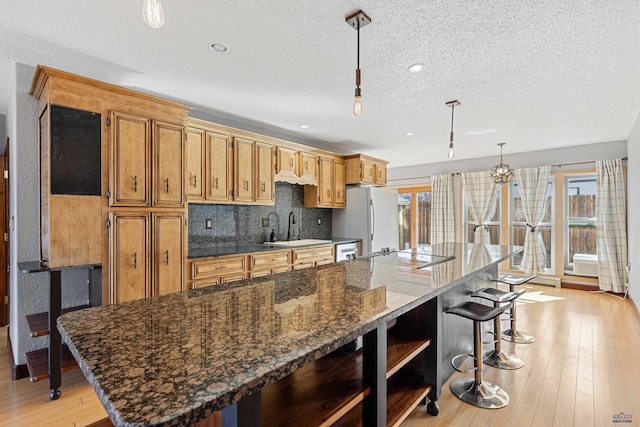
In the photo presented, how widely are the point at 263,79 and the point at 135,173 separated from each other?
4.39 feet

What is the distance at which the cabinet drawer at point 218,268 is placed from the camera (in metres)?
3.03

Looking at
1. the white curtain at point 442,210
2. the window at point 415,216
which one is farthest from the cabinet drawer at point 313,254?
the window at point 415,216

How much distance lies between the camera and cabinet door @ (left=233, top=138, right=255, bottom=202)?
3.63 meters

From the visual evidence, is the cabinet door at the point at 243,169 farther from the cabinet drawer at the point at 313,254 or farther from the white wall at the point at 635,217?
the white wall at the point at 635,217

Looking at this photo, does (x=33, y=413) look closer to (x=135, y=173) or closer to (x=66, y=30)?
(x=135, y=173)

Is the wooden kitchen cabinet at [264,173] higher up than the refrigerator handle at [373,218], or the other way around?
the wooden kitchen cabinet at [264,173]

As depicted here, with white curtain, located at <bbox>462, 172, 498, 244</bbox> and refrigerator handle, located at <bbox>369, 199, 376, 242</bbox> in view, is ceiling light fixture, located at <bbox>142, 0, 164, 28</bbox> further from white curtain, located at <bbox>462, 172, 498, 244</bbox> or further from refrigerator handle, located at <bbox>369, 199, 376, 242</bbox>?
white curtain, located at <bbox>462, 172, 498, 244</bbox>

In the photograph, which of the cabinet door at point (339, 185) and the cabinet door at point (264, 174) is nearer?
the cabinet door at point (264, 174)

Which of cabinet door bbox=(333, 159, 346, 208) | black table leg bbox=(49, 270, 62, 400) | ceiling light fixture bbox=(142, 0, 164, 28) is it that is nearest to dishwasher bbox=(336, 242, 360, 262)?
cabinet door bbox=(333, 159, 346, 208)

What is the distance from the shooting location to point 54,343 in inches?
85.8

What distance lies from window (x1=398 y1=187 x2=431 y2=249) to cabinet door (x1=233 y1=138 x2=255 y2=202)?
4.63 metres

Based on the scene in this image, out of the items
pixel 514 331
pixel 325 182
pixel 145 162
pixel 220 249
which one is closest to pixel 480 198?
pixel 325 182

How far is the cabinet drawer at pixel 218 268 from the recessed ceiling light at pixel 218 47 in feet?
6.14

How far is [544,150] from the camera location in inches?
223
